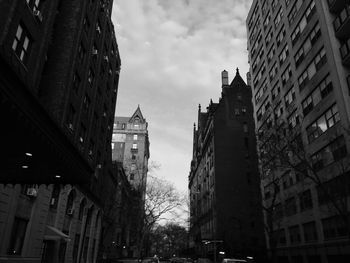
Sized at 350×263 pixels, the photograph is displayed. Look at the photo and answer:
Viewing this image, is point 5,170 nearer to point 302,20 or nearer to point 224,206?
point 302,20

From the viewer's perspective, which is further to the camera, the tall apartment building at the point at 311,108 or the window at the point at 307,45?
the window at the point at 307,45

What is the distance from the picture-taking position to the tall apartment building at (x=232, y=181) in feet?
188

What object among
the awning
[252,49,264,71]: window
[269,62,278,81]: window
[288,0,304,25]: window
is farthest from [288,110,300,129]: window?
the awning

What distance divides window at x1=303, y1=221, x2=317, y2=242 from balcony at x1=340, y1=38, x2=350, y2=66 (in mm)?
16034

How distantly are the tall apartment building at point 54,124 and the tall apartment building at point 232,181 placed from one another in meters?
24.6

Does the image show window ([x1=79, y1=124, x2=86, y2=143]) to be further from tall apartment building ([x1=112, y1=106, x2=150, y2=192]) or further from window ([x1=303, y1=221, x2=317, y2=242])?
tall apartment building ([x1=112, y1=106, x2=150, y2=192])

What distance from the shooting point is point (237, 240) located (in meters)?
56.9

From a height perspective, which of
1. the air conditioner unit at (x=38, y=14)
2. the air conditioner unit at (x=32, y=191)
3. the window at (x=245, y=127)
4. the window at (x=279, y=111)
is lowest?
the air conditioner unit at (x=32, y=191)

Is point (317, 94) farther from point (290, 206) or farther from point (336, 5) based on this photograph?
point (290, 206)

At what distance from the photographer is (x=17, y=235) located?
61.7 ft

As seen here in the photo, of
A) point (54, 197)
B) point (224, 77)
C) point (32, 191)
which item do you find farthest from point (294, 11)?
point (224, 77)

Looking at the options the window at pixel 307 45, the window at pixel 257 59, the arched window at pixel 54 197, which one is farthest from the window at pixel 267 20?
the arched window at pixel 54 197

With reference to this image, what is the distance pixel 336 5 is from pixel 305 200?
779 inches

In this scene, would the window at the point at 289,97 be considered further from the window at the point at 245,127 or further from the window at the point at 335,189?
the window at the point at 245,127
